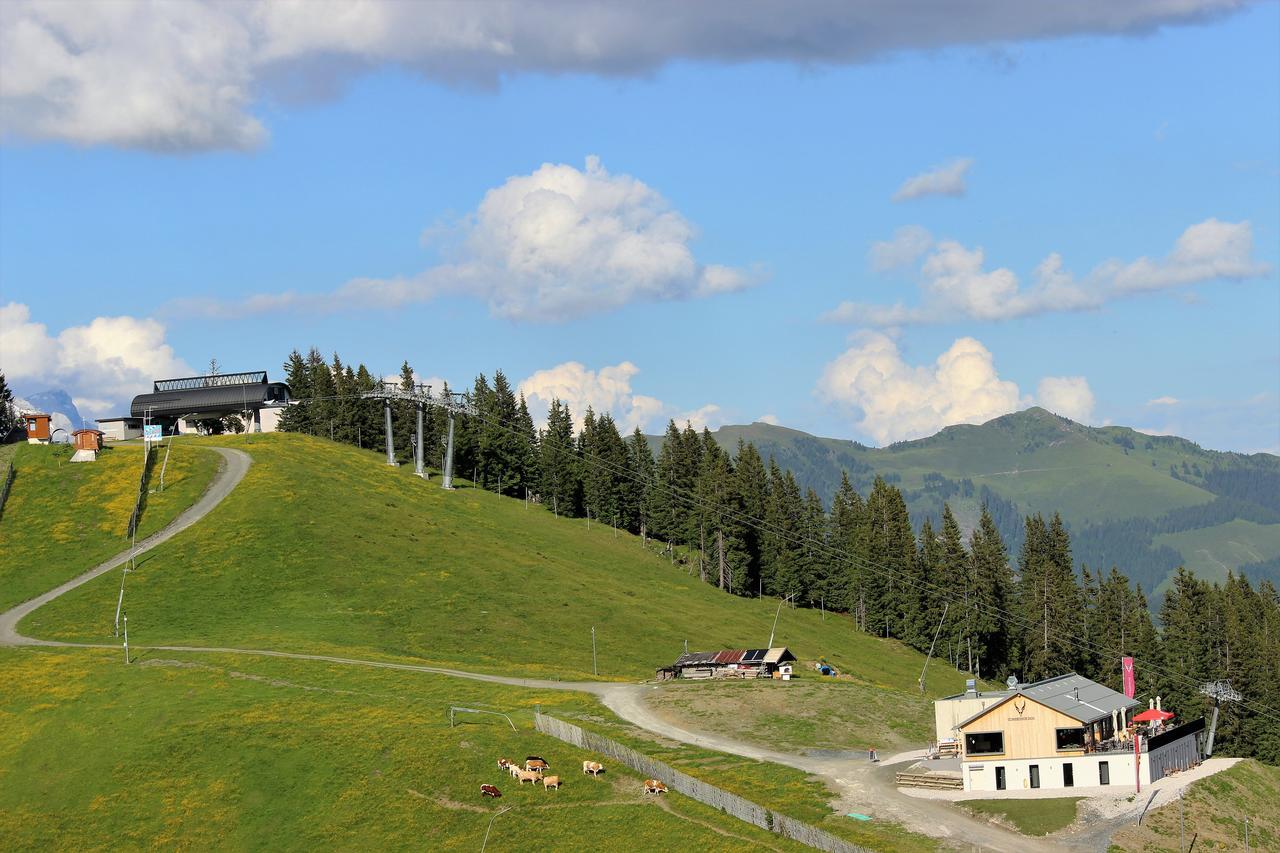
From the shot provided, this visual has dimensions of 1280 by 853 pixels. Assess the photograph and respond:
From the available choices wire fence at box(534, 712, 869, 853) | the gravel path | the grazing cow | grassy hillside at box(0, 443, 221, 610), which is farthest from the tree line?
the grazing cow

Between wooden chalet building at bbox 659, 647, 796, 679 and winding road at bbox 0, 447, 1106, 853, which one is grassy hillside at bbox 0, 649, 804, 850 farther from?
wooden chalet building at bbox 659, 647, 796, 679

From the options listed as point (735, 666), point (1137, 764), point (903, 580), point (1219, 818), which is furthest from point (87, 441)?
point (1219, 818)

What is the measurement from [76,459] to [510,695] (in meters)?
92.6

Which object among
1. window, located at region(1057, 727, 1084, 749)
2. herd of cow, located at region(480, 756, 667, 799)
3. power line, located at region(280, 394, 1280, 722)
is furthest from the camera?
power line, located at region(280, 394, 1280, 722)

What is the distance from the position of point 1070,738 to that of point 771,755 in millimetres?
21218

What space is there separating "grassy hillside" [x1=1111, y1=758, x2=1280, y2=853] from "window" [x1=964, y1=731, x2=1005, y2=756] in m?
10.7

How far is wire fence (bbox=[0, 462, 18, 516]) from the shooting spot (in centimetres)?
15961

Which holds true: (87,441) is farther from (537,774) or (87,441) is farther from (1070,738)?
(1070,738)

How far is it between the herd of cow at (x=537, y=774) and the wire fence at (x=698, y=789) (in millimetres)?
1145

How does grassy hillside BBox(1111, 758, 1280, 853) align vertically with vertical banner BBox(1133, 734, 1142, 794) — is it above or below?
below

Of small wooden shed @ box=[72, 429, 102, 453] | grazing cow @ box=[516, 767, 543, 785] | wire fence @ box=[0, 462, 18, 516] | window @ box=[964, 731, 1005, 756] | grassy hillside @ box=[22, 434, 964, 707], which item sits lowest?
grazing cow @ box=[516, 767, 543, 785]

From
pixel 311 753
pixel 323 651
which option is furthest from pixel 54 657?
pixel 311 753

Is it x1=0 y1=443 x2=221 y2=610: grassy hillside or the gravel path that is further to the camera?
x1=0 y1=443 x2=221 y2=610: grassy hillside

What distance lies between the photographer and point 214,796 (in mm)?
87562
